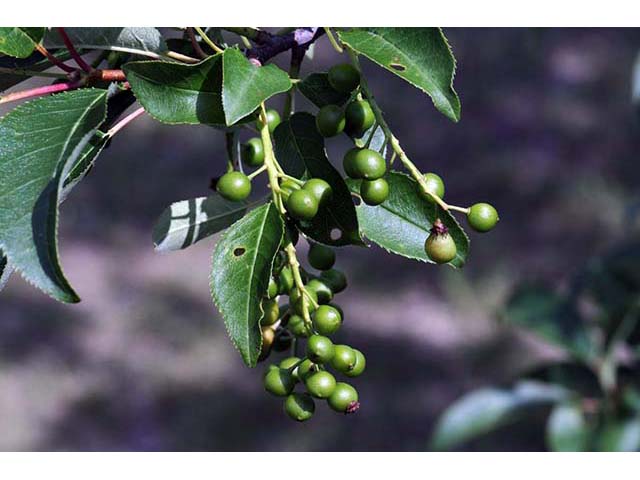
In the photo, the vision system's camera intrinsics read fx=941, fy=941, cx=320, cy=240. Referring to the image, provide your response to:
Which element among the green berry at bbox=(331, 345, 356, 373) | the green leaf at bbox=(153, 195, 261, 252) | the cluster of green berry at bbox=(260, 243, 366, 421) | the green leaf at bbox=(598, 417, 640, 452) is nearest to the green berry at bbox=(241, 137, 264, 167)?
the green leaf at bbox=(153, 195, 261, 252)

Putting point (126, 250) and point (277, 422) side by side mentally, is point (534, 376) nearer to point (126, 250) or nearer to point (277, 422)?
point (277, 422)

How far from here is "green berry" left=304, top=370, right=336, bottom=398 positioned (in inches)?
34.1

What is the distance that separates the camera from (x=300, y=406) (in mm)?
896

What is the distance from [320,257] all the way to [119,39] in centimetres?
30

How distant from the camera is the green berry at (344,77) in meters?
0.84

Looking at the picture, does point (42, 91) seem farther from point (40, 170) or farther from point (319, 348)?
point (319, 348)

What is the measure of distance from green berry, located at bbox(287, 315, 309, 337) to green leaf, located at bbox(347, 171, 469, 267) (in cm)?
11

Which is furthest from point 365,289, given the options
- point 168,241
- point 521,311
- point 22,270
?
point 22,270

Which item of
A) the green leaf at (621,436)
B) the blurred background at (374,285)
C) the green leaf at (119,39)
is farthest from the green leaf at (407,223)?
the blurred background at (374,285)

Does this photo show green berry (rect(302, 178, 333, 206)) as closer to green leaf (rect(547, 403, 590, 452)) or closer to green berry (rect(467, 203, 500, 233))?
green berry (rect(467, 203, 500, 233))

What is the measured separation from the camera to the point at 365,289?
3939 mm

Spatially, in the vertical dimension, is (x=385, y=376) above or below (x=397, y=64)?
below

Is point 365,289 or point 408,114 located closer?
point 365,289

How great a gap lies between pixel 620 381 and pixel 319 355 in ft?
4.63
